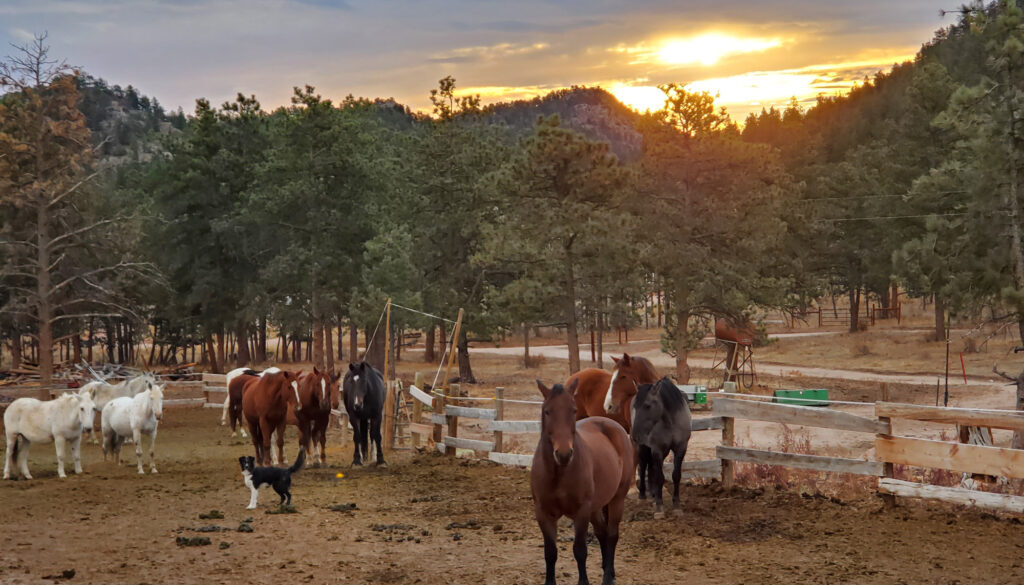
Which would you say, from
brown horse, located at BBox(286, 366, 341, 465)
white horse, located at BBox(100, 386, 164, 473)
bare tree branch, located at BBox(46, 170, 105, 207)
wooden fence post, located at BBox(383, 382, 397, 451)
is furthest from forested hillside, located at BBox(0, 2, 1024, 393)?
brown horse, located at BBox(286, 366, 341, 465)

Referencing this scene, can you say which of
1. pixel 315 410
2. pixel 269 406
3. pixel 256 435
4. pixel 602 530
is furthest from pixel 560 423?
pixel 256 435

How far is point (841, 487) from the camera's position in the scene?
11984mm

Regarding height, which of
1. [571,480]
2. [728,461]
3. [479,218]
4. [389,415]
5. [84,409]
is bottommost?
[389,415]

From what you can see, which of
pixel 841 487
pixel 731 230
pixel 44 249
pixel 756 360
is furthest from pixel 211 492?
pixel 756 360

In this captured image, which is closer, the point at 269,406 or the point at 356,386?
the point at 356,386

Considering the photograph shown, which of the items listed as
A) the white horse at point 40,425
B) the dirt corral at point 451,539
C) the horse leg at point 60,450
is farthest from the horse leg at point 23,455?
the dirt corral at point 451,539

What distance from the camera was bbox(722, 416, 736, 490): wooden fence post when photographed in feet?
38.7

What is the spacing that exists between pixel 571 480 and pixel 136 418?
1148 cm

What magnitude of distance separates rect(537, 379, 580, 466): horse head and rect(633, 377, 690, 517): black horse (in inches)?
143

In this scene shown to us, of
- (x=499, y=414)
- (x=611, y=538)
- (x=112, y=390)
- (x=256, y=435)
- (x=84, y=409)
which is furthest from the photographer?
(x=112, y=390)

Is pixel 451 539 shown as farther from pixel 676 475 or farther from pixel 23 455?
pixel 23 455

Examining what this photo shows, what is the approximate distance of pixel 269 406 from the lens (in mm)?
16016

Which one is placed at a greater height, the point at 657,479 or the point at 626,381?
the point at 626,381

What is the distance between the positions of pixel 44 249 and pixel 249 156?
1721 cm
